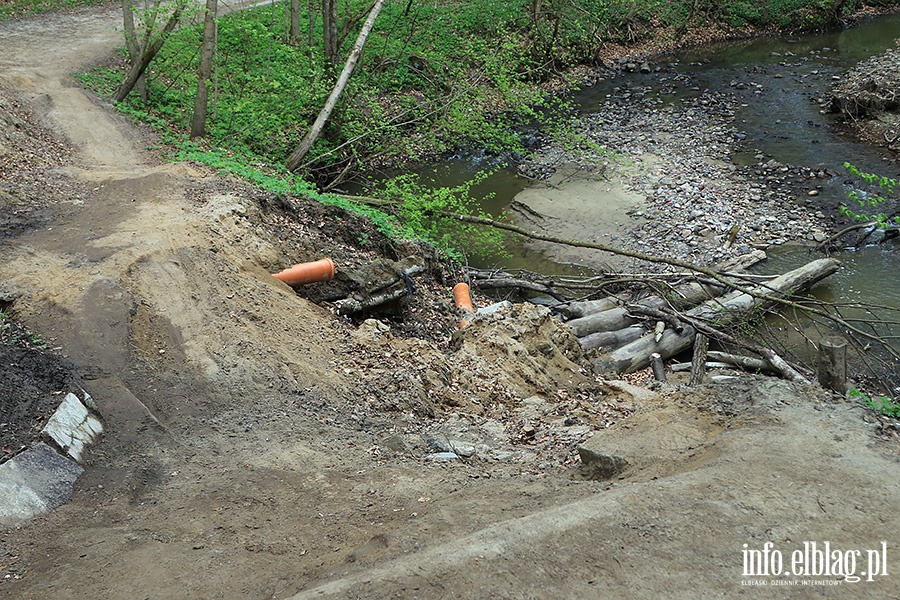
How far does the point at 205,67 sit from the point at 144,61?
10.1 feet

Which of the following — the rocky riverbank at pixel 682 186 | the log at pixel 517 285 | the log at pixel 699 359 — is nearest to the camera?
the log at pixel 699 359

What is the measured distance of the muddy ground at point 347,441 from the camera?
14.3 ft

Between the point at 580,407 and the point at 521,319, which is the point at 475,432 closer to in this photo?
the point at 580,407

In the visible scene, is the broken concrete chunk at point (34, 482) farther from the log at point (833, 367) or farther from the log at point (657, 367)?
the log at point (833, 367)

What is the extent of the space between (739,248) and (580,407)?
27.4 ft

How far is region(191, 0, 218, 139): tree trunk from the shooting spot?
14.2 meters

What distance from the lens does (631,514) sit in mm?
4570

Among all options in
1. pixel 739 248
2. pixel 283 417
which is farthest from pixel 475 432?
pixel 739 248

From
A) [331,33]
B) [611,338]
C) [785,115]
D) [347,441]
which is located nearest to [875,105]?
[785,115]

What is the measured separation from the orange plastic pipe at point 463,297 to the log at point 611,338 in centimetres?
184

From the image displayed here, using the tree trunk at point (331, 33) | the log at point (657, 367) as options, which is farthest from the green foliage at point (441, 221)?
the tree trunk at point (331, 33)

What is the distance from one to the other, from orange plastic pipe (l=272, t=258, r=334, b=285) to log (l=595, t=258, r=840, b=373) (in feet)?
13.9

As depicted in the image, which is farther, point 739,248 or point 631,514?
point 739,248

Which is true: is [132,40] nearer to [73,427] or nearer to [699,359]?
[73,427]
